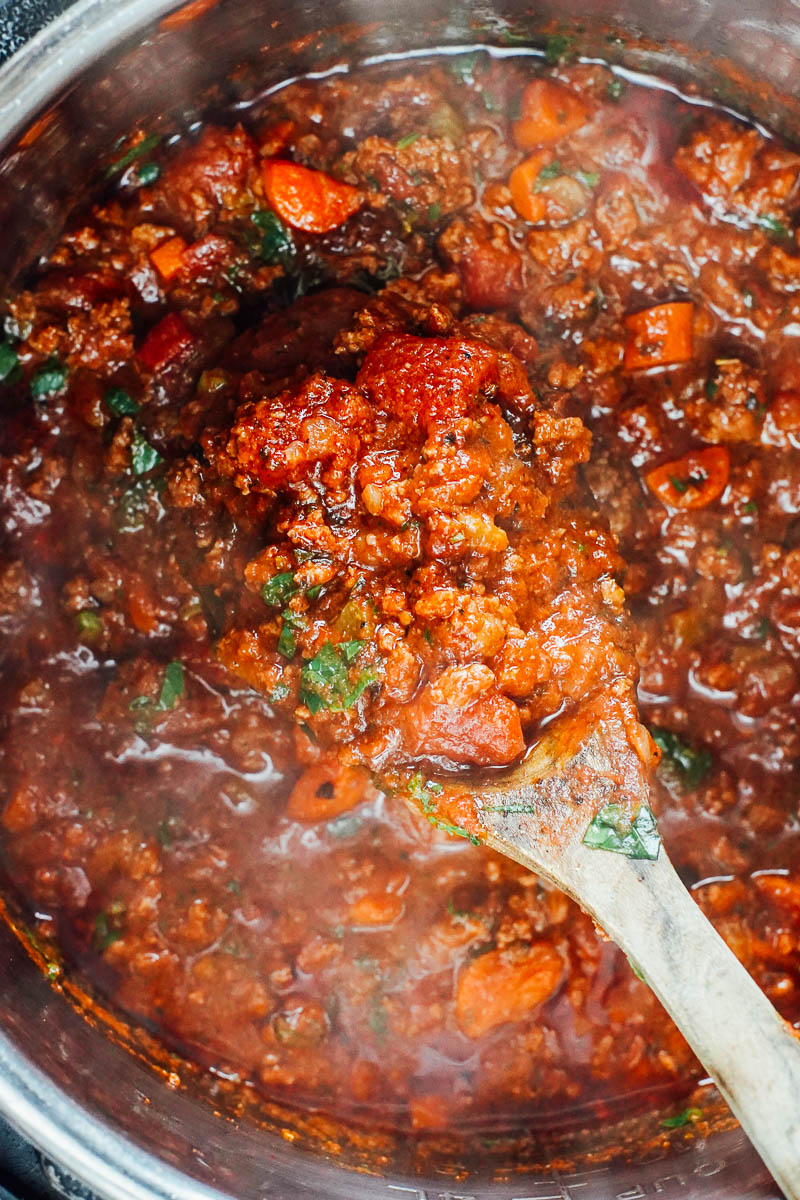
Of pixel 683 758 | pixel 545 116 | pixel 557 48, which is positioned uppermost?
pixel 557 48

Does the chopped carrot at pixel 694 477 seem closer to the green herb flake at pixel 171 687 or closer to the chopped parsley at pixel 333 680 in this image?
the chopped parsley at pixel 333 680

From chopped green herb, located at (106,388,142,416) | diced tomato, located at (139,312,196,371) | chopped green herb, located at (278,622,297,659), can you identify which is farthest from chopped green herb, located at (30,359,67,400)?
chopped green herb, located at (278,622,297,659)

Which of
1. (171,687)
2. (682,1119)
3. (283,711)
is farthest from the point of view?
(682,1119)

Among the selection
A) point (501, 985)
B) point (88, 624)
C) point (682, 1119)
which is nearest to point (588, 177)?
point (88, 624)

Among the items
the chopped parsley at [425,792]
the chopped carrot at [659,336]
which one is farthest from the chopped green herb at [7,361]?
the chopped carrot at [659,336]

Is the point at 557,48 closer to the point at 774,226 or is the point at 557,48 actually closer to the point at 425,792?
the point at 774,226

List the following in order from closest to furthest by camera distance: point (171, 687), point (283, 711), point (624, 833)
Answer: point (624, 833) < point (283, 711) < point (171, 687)

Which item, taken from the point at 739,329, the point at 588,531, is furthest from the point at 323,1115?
the point at 739,329

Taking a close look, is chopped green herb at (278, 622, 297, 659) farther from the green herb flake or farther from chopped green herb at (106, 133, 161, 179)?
chopped green herb at (106, 133, 161, 179)
